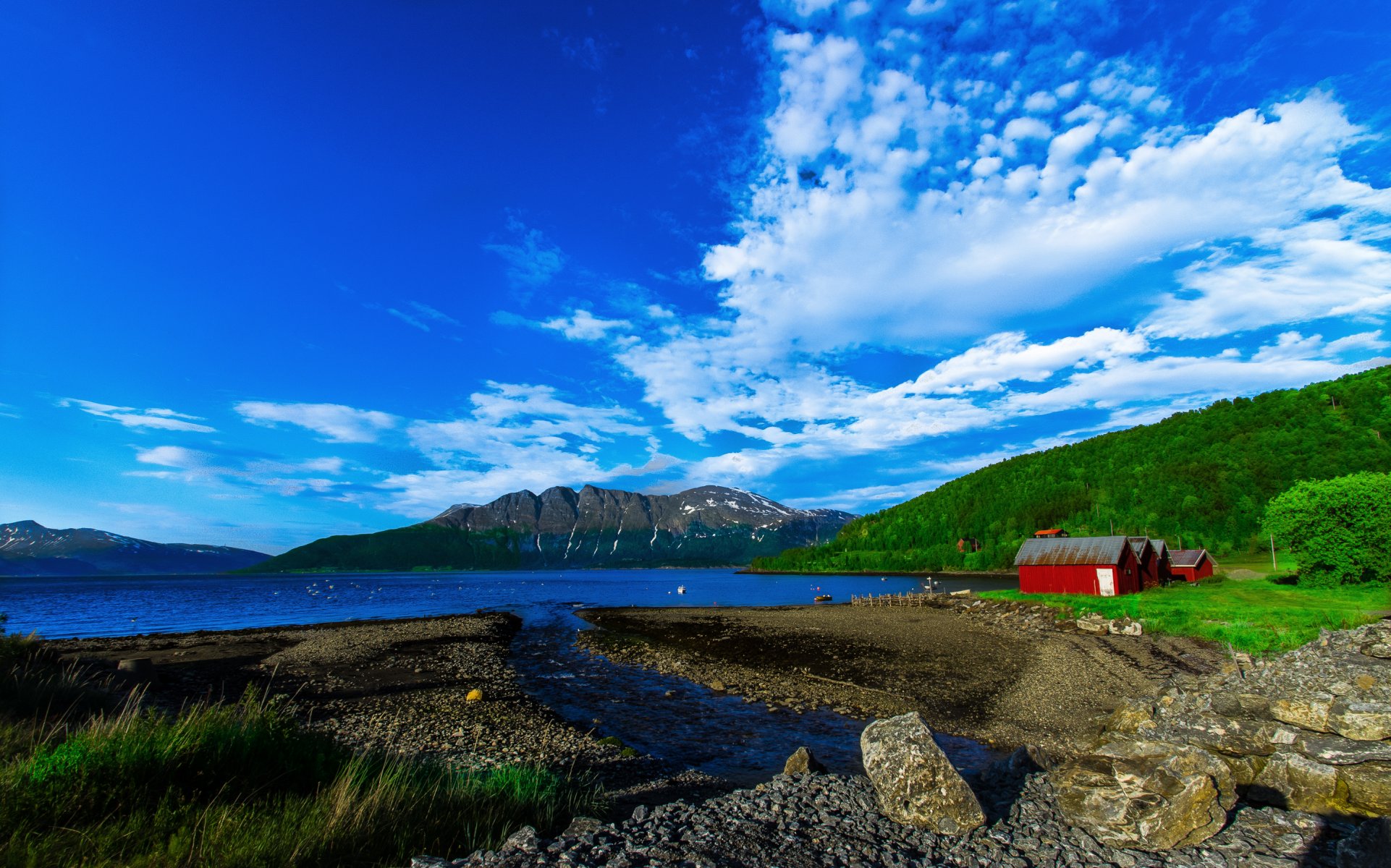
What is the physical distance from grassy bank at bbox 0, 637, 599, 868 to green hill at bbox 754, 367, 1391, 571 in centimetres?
12695

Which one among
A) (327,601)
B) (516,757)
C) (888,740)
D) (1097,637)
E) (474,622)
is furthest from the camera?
(327,601)

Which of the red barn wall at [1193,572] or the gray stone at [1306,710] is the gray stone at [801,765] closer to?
the gray stone at [1306,710]

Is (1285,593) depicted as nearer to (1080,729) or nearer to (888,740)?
(1080,729)

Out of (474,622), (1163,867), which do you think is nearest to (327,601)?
(474,622)

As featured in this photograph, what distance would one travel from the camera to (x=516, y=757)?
531 inches

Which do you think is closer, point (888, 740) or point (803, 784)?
point (888, 740)

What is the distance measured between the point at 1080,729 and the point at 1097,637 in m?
20.9

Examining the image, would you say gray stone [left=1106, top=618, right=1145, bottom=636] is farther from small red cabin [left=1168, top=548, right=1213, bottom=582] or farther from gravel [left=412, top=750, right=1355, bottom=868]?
small red cabin [left=1168, top=548, right=1213, bottom=582]

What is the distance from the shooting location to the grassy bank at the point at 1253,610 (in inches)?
978

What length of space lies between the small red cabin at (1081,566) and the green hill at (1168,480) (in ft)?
215

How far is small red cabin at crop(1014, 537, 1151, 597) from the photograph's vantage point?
50.3m

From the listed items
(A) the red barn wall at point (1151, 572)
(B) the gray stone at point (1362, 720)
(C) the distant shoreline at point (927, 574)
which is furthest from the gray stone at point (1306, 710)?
(C) the distant shoreline at point (927, 574)

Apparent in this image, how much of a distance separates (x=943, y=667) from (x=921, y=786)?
21.2 m

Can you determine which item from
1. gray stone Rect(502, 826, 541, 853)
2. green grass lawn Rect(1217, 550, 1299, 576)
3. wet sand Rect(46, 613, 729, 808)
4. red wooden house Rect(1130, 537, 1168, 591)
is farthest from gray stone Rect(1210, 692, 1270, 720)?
red wooden house Rect(1130, 537, 1168, 591)
